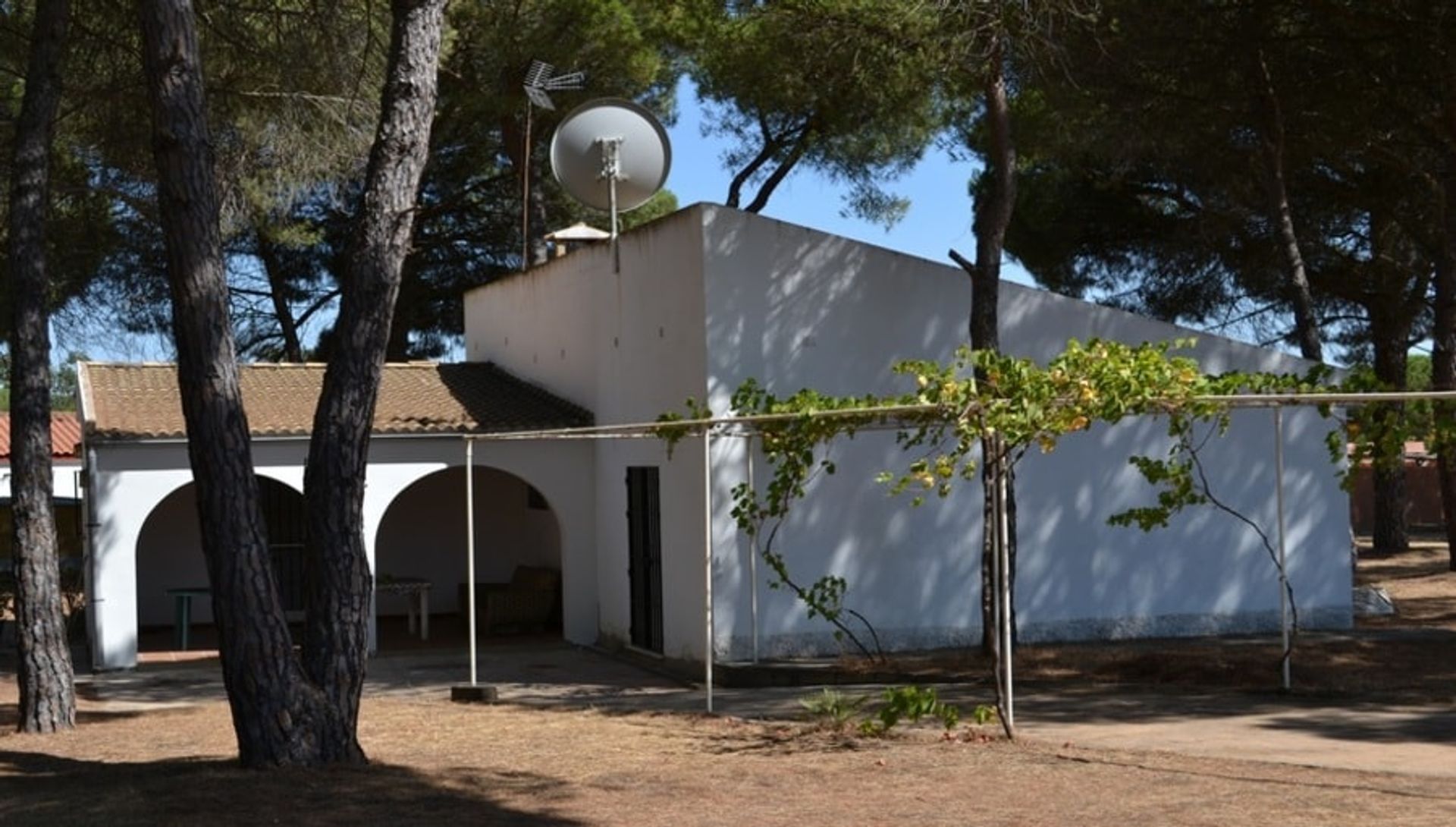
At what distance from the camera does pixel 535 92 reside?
65.6 ft

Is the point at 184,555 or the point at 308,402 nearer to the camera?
the point at 308,402

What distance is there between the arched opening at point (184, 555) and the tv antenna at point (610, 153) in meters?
5.88

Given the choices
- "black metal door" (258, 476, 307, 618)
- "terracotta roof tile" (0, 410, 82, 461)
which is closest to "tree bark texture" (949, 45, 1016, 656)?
"black metal door" (258, 476, 307, 618)

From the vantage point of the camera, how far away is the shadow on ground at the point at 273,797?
805 cm

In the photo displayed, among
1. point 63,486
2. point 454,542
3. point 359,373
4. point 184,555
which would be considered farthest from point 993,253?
point 63,486

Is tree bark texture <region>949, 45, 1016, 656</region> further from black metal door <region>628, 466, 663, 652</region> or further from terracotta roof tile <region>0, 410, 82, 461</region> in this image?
A: terracotta roof tile <region>0, 410, 82, 461</region>

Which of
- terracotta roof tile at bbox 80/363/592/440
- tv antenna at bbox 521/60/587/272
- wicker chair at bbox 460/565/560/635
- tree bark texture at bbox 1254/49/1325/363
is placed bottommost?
wicker chair at bbox 460/565/560/635

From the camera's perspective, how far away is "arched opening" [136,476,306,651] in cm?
2070

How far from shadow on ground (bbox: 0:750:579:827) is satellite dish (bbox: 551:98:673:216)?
28.8ft

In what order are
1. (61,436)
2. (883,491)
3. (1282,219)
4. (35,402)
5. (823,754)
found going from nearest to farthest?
(823,754) < (35,402) < (883,491) < (1282,219) < (61,436)

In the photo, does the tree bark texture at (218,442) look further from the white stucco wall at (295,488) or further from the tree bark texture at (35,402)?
the white stucco wall at (295,488)

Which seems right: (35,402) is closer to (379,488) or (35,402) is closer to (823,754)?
(379,488)

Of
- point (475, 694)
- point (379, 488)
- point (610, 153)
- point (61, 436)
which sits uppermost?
point (610, 153)

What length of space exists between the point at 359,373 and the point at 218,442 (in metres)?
0.85
